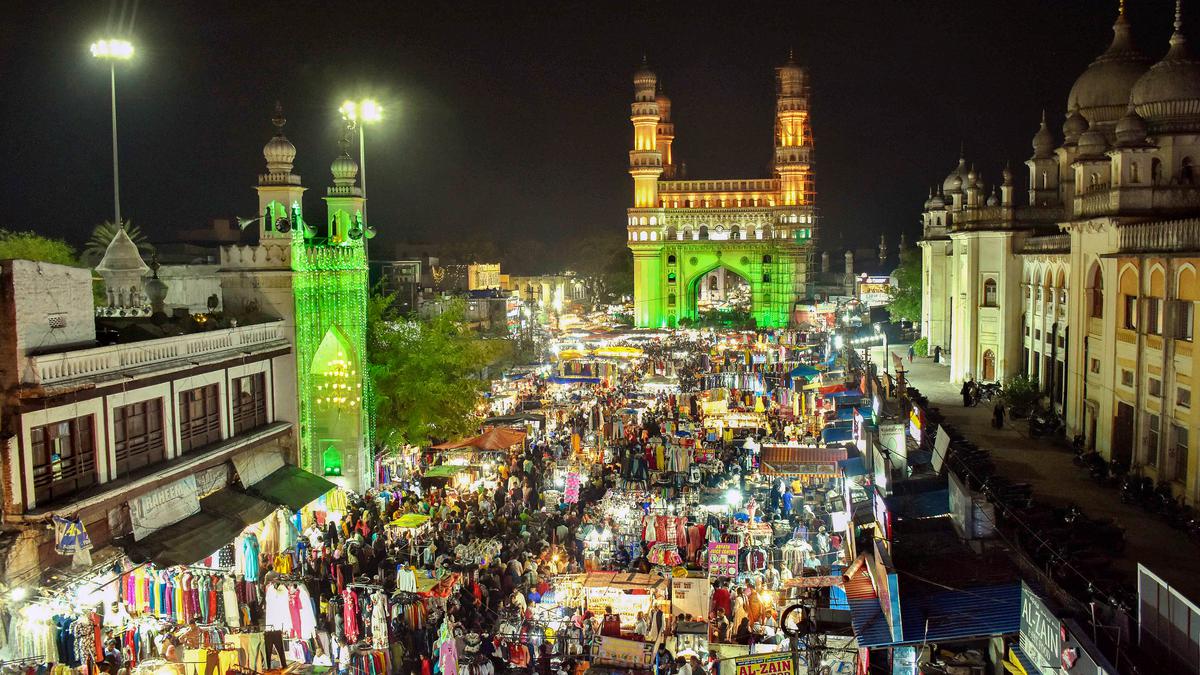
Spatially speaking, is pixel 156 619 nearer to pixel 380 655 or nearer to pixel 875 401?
pixel 380 655

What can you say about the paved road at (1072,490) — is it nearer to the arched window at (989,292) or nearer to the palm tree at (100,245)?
the arched window at (989,292)

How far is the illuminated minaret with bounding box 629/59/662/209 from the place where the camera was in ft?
243

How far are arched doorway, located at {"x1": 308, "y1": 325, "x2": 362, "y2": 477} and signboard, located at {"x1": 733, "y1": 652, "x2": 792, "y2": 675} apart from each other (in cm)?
1251

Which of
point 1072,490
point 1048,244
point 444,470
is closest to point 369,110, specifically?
point 444,470

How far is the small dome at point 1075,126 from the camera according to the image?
30.2m

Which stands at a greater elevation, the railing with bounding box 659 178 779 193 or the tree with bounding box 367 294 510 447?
the railing with bounding box 659 178 779 193

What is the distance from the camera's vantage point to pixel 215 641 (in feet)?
36.8

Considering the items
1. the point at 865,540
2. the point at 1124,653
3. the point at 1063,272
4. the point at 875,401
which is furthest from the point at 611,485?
the point at 1063,272

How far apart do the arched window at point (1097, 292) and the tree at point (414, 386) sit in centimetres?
1440

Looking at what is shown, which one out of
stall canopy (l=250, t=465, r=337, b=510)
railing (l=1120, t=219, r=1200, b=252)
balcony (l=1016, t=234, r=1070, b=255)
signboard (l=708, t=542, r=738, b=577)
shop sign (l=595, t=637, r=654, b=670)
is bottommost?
shop sign (l=595, t=637, r=654, b=670)

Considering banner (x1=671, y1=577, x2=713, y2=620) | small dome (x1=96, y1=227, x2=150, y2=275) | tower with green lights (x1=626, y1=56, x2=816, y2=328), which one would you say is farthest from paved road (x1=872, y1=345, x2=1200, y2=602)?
tower with green lights (x1=626, y1=56, x2=816, y2=328)

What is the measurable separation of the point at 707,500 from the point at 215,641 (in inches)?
343

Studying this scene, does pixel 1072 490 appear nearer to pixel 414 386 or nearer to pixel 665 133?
pixel 414 386

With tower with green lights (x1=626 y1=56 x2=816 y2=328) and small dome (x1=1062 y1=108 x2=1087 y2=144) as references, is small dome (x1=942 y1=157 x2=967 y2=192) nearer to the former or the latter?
small dome (x1=1062 y1=108 x2=1087 y2=144)
